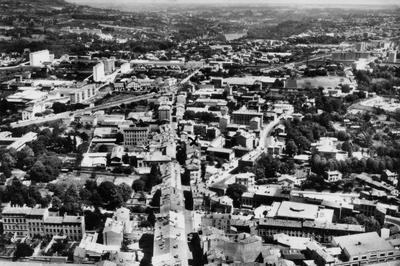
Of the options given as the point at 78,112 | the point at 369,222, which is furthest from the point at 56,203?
the point at 78,112

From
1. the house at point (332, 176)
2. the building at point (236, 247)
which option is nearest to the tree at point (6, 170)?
the building at point (236, 247)

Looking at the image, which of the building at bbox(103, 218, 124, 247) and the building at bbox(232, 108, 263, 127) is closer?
the building at bbox(103, 218, 124, 247)

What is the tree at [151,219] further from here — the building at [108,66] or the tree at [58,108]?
the building at [108,66]

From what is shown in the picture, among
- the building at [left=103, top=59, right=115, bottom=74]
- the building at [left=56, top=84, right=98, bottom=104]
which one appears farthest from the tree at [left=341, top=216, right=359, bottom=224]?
A: the building at [left=103, top=59, right=115, bottom=74]

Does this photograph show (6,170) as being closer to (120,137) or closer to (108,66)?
(120,137)

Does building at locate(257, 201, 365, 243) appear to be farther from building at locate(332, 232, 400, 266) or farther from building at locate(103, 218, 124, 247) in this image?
building at locate(103, 218, 124, 247)

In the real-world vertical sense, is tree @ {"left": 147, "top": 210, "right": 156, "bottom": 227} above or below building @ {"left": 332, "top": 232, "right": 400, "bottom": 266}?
below

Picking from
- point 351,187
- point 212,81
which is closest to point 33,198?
point 351,187
